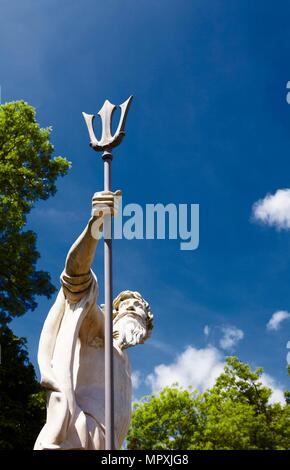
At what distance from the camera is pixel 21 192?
1536cm

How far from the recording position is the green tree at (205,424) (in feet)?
77.9

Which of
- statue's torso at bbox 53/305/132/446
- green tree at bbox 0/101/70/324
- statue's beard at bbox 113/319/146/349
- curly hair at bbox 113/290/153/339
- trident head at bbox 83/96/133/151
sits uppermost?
green tree at bbox 0/101/70/324

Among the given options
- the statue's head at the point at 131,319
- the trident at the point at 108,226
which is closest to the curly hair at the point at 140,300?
the statue's head at the point at 131,319

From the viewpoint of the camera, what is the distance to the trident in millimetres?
3533

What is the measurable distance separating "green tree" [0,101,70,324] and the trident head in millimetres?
10767

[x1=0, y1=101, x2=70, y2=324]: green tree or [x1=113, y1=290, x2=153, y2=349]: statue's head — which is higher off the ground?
[x1=0, y1=101, x2=70, y2=324]: green tree

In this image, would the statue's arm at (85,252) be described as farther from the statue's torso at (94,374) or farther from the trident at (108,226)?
the statue's torso at (94,374)

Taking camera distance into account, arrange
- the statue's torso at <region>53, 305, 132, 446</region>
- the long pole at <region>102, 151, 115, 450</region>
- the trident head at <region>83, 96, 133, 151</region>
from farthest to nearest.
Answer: the statue's torso at <region>53, 305, 132, 446</region>
the trident head at <region>83, 96, 133, 151</region>
the long pole at <region>102, 151, 115, 450</region>

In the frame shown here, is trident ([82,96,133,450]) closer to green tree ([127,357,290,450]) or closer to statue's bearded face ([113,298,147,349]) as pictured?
statue's bearded face ([113,298,147,349])

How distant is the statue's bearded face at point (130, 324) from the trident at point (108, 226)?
1.38m

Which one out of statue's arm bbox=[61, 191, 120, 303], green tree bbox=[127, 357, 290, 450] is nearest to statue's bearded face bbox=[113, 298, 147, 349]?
statue's arm bbox=[61, 191, 120, 303]

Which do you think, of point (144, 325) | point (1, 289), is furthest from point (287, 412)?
point (144, 325)
